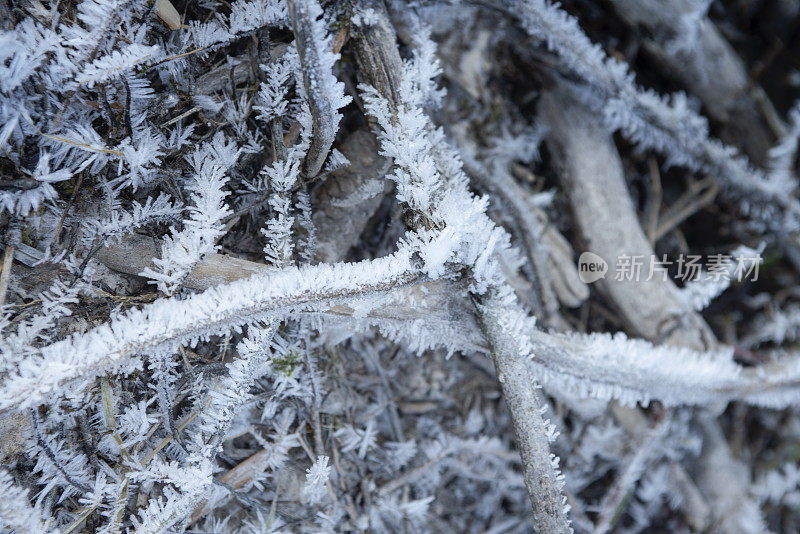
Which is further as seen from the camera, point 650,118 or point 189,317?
point 650,118

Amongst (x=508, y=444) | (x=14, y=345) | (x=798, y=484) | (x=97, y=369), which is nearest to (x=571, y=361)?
(x=508, y=444)

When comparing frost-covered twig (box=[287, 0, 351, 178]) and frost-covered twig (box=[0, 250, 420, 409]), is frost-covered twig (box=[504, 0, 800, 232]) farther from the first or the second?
frost-covered twig (box=[0, 250, 420, 409])

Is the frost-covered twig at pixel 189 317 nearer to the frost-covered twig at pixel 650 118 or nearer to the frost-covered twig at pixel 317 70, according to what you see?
the frost-covered twig at pixel 317 70

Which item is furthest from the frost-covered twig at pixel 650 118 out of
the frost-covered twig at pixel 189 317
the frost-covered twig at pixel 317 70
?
the frost-covered twig at pixel 189 317

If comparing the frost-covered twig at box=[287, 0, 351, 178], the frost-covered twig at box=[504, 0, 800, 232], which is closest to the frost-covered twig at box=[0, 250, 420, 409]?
the frost-covered twig at box=[287, 0, 351, 178]

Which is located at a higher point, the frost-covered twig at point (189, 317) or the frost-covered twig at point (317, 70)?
the frost-covered twig at point (317, 70)

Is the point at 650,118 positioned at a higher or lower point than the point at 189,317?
higher

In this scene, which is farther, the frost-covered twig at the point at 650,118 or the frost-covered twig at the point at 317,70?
the frost-covered twig at the point at 650,118

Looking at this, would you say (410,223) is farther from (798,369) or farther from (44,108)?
(798,369)

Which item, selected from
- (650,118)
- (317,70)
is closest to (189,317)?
(317,70)

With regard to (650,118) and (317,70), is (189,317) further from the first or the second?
(650,118)

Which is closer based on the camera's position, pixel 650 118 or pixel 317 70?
pixel 317 70

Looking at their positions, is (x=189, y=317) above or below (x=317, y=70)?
below
